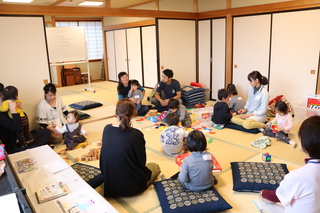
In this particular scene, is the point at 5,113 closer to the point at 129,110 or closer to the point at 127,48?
the point at 129,110

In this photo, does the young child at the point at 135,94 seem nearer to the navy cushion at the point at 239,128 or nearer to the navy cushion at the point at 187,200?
the navy cushion at the point at 239,128

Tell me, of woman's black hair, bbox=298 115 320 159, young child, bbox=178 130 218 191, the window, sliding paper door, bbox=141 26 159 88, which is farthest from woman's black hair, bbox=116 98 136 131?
the window

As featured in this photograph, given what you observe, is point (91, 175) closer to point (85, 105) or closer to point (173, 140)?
point (173, 140)

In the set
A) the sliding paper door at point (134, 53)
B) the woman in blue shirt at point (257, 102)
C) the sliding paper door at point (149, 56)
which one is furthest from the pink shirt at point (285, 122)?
the sliding paper door at point (134, 53)

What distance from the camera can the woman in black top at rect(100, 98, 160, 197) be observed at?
2277 millimetres

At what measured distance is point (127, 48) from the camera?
846 centimetres

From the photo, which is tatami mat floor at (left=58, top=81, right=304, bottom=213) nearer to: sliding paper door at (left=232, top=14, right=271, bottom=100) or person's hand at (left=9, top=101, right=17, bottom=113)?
person's hand at (left=9, top=101, right=17, bottom=113)

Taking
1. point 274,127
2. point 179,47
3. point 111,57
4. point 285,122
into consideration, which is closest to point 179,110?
point 274,127

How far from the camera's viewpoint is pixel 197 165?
92.2 inches

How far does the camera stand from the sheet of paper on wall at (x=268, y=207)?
2182mm

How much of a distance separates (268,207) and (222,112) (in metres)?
2.27

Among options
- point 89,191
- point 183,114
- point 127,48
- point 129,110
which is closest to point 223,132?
point 183,114

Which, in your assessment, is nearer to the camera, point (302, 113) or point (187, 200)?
point (187, 200)

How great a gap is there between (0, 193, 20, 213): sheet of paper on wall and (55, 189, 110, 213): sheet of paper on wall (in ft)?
0.81
